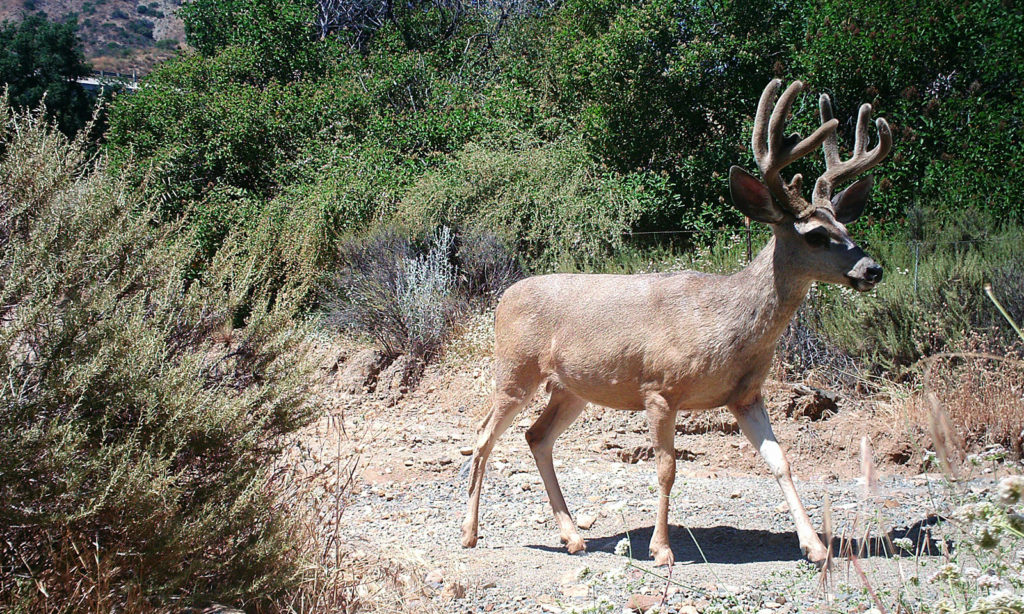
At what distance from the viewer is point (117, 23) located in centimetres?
6931

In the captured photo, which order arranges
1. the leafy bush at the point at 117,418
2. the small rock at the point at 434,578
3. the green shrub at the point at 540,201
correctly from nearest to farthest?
the leafy bush at the point at 117,418
the small rock at the point at 434,578
the green shrub at the point at 540,201

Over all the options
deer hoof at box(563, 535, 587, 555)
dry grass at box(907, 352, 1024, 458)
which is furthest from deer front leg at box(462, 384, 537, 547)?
dry grass at box(907, 352, 1024, 458)

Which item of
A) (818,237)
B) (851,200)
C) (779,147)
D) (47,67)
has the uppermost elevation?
(779,147)

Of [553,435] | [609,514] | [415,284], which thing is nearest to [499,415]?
[553,435]

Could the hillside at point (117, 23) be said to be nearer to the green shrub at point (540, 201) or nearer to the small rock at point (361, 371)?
the green shrub at point (540, 201)

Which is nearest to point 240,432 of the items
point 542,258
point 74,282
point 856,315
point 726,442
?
point 74,282

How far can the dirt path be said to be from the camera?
204 inches

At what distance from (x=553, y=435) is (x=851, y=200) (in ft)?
8.81

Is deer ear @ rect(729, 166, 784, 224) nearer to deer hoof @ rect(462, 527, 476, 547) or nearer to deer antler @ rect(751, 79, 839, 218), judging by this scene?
Answer: deer antler @ rect(751, 79, 839, 218)

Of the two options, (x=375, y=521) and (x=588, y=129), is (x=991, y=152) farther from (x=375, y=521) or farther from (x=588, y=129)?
(x=375, y=521)

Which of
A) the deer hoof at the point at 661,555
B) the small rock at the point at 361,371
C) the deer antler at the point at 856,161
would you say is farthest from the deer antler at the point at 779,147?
the small rock at the point at 361,371

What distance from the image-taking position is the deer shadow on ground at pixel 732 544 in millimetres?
5957

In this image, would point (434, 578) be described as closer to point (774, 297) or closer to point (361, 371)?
point (774, 297)

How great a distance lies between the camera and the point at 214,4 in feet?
84.6
